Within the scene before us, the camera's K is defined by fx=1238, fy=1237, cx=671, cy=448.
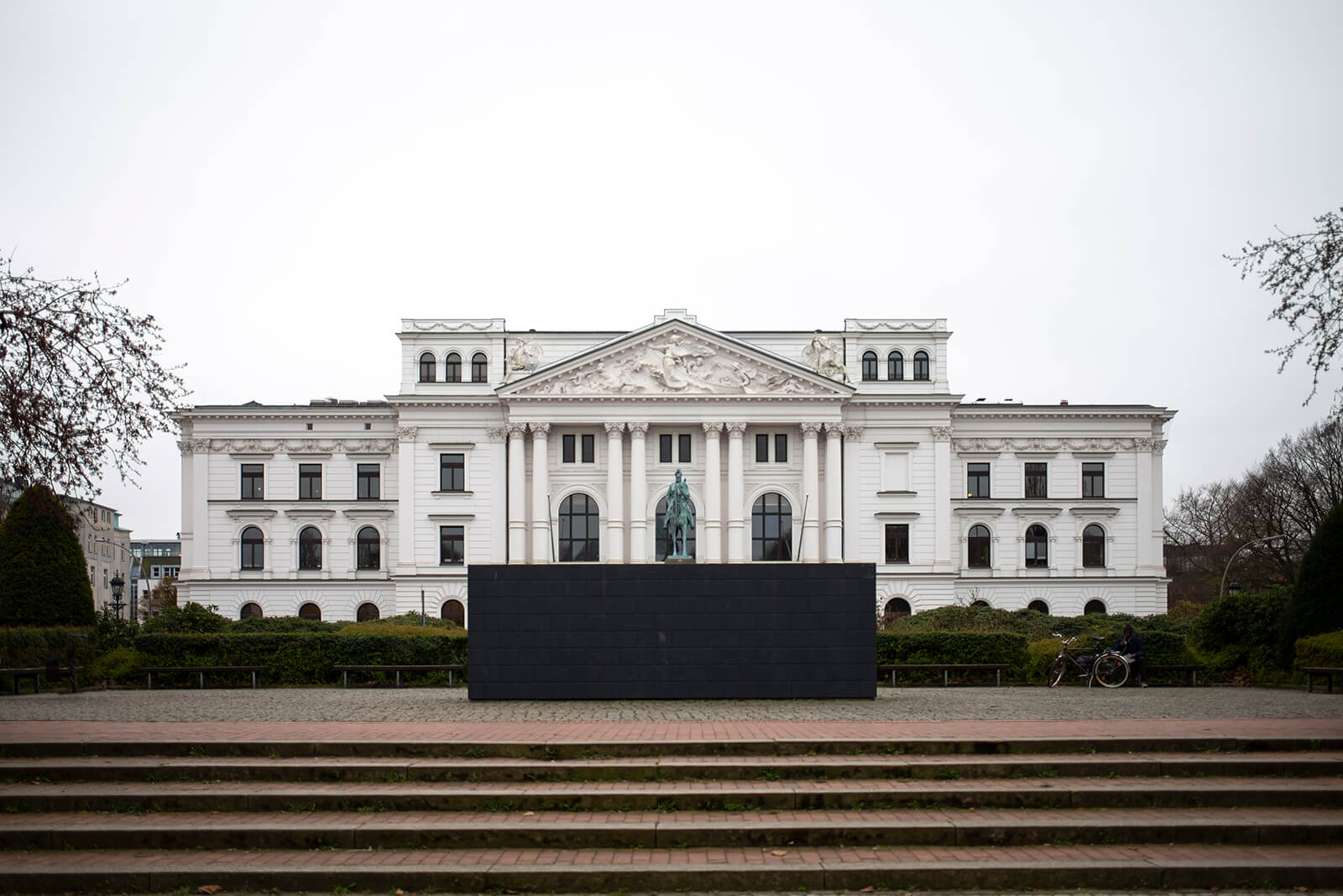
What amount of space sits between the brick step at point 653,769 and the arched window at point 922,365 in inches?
2319

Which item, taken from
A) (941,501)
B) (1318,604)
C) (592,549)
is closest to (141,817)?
(1318,604)

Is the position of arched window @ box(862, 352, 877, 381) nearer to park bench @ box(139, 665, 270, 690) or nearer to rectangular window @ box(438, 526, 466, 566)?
rectangular window @ box(438, 526, 466, 566)

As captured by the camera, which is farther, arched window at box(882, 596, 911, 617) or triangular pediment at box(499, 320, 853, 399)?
arched window at box(882, 596, 911, 617)

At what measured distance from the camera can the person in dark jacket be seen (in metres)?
30.0

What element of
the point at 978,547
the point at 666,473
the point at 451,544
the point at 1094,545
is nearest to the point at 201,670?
the point at 451,544

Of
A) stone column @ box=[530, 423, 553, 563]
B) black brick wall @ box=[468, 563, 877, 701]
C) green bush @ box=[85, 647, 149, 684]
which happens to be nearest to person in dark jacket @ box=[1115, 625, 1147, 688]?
black brick wall @ box=[468, 563, 877, 701]

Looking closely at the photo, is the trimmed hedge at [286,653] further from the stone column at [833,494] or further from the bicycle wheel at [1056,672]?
the stone column at [833,494]

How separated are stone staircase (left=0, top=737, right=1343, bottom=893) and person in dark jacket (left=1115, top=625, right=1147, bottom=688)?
15130mm

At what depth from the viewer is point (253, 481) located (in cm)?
7281

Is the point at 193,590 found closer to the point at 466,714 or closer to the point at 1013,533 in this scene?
the point at 1013,533

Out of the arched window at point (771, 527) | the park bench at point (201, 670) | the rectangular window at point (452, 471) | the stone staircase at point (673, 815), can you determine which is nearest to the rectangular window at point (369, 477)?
the rectangular window at point (452, 471)

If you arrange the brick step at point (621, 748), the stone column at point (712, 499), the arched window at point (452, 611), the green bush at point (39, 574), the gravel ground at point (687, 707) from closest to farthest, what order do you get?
the brick step at point (621, 748) → the gravel ground at point (687, 707) → the green bush at point (39, 574) → the stone column at point (712, 499) → the arched window at point (452, 611)

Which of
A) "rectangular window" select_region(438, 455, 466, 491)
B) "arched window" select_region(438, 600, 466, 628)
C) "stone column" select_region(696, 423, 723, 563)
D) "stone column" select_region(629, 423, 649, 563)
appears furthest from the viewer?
"rectangular window" select_region(438, 455, 466, 491)

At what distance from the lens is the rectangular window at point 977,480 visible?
73000mm
